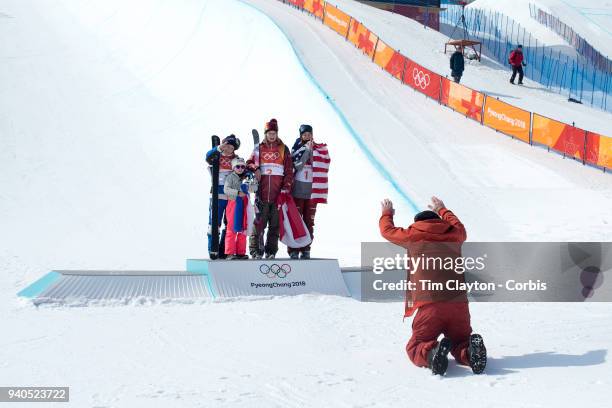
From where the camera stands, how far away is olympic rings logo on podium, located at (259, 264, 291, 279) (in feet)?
22.0

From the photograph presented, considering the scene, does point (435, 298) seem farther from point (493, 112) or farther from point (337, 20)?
point (337, 20)

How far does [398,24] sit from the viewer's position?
2864cm

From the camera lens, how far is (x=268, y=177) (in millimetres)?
7145

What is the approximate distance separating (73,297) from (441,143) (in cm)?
972

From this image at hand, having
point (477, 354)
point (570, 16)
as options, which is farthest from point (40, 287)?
point (570, 16)

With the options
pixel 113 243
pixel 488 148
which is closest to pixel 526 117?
pixel 488 148

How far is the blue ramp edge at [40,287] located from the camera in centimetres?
615

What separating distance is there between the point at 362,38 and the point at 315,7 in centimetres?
432

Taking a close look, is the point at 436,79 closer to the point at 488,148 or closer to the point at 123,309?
the point at 488,148

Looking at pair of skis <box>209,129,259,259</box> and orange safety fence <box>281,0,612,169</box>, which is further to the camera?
orange safety fence <box>281,0,612,169</box>

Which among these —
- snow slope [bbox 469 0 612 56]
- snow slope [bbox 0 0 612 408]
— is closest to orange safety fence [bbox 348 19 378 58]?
snow slope [bbox 0 0 612 408]

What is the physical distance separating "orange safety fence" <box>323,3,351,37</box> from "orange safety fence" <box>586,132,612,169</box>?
35.5 feet

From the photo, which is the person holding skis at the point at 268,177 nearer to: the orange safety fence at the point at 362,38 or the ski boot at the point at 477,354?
the ski boot at the point at 477,354

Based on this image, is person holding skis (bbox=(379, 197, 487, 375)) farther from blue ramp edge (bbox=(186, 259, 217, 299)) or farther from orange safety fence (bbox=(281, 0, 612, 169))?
orange safety fence (bbox=(281, 0, 612, 169))
